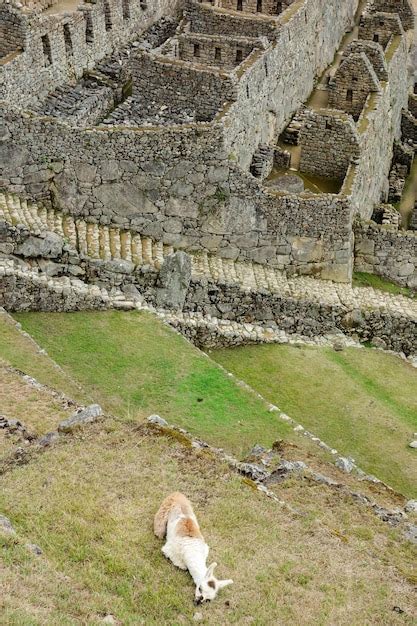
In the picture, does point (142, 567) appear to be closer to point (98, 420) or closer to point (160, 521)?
point (160, 521)

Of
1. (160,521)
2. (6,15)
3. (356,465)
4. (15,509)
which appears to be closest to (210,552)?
(160,521)

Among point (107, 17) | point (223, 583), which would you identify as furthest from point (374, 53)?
point (223, 583)

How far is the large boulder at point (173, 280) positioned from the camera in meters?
21.5

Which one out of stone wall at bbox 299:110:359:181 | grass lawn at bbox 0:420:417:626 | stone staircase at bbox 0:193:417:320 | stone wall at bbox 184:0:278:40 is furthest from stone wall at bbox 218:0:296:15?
grass lawn at bbox 0:420:417:626

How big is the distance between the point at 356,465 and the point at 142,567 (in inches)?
292

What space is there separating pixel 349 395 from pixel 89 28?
15165mm

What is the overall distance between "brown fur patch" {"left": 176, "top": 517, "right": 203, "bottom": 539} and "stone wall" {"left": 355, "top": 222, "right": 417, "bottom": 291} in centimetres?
1489

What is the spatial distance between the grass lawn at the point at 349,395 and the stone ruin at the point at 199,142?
3442mm

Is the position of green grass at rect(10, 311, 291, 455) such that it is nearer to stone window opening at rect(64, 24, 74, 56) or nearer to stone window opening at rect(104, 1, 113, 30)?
stone window opening at rect(64, 24, 74, 56)

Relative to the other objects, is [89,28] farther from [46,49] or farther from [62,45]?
[46,49]

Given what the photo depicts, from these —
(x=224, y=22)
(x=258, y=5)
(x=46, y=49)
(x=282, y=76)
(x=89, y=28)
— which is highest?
(x=46, y=49)

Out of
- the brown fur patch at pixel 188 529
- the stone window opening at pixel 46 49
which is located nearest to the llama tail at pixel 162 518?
the brown fur patch at pixel 188 529

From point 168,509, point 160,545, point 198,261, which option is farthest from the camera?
point 198,261

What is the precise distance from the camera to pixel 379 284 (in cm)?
2495
